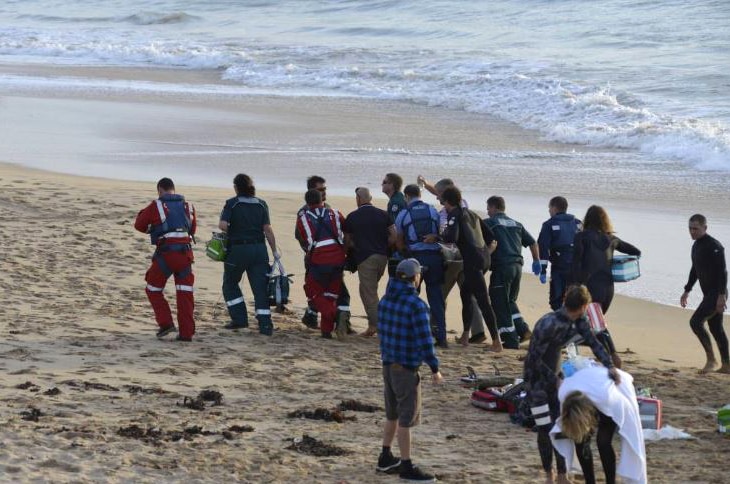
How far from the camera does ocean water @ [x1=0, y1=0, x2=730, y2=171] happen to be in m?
28.8

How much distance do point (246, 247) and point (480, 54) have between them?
101 feet

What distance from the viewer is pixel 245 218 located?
1101cm

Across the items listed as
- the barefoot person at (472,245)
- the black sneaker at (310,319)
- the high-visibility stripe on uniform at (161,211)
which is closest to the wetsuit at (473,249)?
the barefoot person at (472,245)

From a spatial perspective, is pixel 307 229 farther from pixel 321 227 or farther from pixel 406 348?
Answer: pixel 406 348

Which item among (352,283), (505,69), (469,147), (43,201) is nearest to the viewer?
(352,283)

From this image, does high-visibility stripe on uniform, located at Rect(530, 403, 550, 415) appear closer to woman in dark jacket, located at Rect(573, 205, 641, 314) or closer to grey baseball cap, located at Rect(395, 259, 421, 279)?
grey baseball cap, located at Rect(395, 259, 421, 279)

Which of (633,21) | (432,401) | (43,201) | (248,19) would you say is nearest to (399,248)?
(432,401)

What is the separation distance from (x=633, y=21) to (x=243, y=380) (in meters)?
37.6

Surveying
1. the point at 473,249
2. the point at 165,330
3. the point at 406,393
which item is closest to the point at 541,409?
the point at 406,393

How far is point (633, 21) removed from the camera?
4447 cm

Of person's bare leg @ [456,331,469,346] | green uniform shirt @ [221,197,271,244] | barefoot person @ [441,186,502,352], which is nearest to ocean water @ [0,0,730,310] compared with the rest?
person's bare leg @ [456,331,469,346]

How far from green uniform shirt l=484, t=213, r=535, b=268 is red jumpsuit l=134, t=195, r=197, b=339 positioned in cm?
274

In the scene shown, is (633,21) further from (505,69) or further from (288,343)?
(288,343)

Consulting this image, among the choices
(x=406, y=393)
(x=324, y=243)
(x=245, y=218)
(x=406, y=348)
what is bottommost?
(x=406, y=393)
